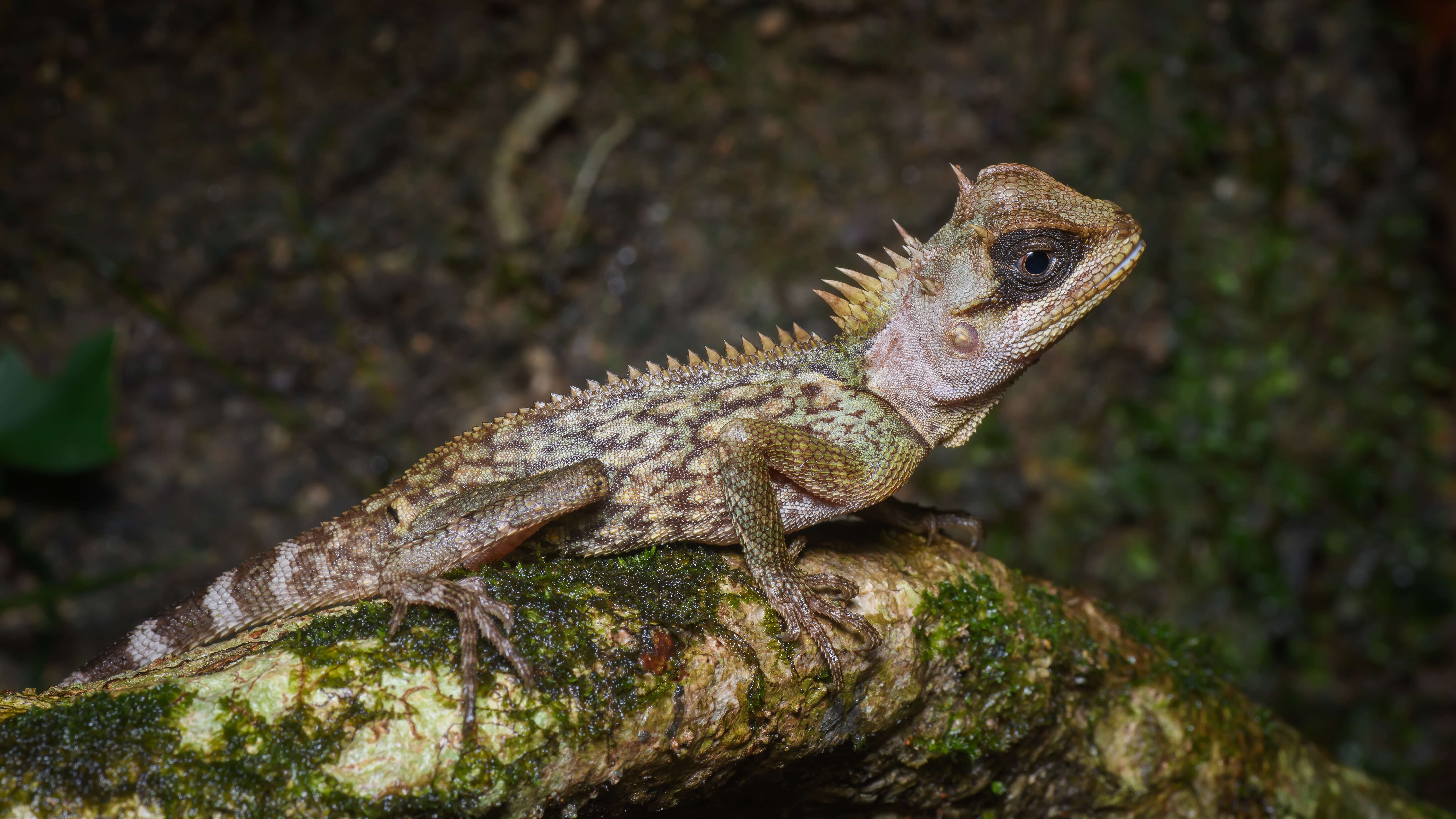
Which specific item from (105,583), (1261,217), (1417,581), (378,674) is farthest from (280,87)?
(1417,581)

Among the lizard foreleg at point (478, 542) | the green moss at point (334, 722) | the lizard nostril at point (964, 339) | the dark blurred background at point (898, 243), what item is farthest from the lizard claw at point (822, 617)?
the dark blurred background at point (898, 243)

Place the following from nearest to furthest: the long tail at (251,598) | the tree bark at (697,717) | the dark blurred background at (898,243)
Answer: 1. the tree bark at (697,717)
2. the long tail at (251,598)
3. the dark blurred background at (898,243)

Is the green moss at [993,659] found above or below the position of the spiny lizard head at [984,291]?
below

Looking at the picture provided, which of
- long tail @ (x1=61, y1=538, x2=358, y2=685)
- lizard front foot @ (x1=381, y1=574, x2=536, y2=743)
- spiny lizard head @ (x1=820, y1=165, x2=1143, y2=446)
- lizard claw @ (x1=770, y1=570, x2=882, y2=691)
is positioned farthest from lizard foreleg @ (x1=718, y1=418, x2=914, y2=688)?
long tail @ (x1=61, y1=538, x2=358, y2=685)

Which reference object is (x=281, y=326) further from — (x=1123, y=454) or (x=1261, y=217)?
(x=1261, y=217)

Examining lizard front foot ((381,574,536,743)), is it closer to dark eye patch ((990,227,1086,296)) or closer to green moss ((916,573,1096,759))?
green moss ((916,573,1096,759))

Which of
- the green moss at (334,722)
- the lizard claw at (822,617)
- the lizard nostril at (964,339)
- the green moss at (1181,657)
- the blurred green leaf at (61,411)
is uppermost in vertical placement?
the blurred green leaf at (61,411)

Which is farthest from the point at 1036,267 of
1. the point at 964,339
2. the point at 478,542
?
the point at 478,542

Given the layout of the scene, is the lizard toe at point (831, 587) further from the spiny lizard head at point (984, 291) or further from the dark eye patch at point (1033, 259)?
the dark eye patch at point (1033, 259)
